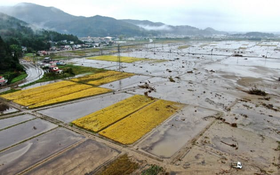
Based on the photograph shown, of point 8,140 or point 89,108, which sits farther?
point 89,108

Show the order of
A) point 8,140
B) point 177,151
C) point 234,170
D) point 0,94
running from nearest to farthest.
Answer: point 234,170 < point 177,151 < point 8,140 < point 0,94

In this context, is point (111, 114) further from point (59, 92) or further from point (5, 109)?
point (5, 109)

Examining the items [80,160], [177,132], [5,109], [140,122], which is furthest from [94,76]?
[80,160]

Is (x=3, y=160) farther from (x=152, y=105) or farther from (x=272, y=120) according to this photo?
(x=272, y=120)

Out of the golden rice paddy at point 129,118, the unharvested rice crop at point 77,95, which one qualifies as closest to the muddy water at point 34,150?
the golden rice paddy at point 129,118

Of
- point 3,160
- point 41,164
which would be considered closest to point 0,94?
point 3,160

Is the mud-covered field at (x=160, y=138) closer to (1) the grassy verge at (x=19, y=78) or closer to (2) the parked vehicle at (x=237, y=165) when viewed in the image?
(2) the parked vehicle at (x=237, y=165)

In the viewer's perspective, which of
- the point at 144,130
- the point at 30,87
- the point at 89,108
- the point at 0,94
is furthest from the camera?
the point at 30,87
